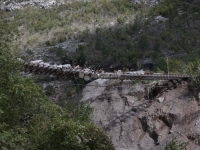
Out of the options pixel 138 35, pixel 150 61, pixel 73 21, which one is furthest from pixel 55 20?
pixel 150 61

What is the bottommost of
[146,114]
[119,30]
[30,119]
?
[119,30]

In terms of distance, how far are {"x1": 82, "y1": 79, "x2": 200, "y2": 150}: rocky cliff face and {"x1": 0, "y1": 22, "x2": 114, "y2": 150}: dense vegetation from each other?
2342mm

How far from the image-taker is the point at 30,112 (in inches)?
262

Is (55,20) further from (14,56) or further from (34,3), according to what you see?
(14,56)

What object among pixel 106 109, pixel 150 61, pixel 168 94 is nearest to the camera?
pixel 168 94

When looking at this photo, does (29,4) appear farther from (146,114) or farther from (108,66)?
(146,114)

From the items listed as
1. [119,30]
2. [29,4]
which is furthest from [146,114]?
[29,4]

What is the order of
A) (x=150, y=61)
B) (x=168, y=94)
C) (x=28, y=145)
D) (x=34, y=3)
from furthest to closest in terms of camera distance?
(x=34, y=3)
(x=150, y=61)
(x=168, y=94)
(x=28, y=145)

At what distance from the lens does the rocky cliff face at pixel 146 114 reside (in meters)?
8.70

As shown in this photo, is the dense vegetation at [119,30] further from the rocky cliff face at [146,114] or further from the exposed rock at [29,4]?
the rocky cliff face at [146,114]

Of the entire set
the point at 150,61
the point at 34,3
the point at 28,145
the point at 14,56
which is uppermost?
the point at 14,56

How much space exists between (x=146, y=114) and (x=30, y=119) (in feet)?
11.9

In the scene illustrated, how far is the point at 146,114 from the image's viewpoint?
30.9 ft

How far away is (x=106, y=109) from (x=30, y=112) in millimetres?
3748
